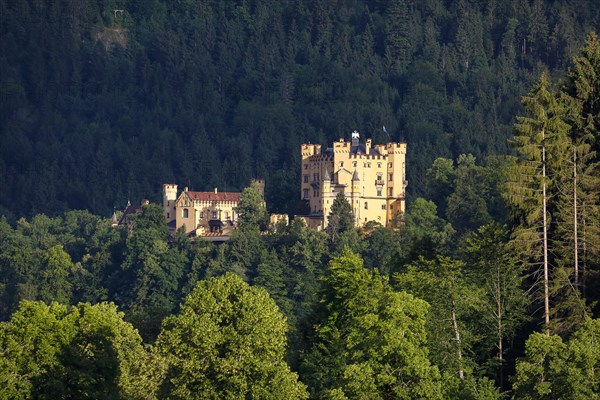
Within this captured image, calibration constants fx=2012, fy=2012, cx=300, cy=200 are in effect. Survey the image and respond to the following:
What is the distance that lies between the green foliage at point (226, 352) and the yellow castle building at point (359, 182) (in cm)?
7929

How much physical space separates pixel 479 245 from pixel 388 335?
14.0 m

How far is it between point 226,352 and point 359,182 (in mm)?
81582

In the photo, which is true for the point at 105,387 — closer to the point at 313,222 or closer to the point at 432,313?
the point at 432,313

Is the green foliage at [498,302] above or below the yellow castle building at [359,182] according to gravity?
below

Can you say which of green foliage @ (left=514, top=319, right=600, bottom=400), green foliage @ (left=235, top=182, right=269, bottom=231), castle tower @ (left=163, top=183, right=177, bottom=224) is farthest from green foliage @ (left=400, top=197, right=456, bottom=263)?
green foliage @ (left=514, top=319, right=600, bottom=400)

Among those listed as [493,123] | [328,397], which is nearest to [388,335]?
[328,397]

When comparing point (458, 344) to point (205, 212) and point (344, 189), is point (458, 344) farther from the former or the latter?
point (205, 212)

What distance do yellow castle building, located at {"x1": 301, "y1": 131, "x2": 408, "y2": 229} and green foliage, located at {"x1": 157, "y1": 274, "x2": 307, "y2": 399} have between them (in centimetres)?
7929

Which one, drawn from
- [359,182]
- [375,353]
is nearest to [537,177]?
[375,353]

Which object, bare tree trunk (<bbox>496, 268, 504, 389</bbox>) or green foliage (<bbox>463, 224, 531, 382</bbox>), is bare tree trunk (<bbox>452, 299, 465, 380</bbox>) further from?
bare tree trunk (<bbox>496, 268, 504, 389</bbox>)

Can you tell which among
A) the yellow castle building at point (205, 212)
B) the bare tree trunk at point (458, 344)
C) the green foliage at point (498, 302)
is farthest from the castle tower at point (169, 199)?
the bare tree trunk at point (458, 344)

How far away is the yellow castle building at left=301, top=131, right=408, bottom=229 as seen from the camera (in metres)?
144

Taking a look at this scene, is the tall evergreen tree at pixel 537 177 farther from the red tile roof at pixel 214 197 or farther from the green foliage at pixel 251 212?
the red tile roof at pixel 214 197

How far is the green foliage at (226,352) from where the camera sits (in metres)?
62.2
